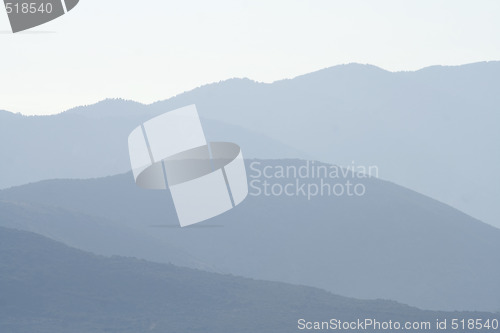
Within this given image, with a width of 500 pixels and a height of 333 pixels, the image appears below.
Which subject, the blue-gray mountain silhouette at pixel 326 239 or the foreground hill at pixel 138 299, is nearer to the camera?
the foreground hill at pixel 138 299

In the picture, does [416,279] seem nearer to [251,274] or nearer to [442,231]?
[442,231]

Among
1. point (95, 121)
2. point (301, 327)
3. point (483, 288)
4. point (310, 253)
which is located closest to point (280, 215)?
point (310, 253)

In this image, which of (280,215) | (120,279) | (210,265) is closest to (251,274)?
(210,265)

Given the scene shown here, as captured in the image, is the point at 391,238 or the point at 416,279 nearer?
the point at 416,279

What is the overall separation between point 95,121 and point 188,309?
5284 inches

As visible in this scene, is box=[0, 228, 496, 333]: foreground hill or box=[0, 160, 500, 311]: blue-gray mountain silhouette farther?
box=[0, 160, 500, 311]: blue-gray mountain silhouette

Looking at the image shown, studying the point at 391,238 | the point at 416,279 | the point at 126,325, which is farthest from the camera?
the point at 391,238

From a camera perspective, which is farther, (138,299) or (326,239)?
(326,239)

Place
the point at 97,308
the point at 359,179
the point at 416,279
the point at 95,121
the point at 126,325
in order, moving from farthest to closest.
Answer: the point at 95,121 → the point at 359,179 → the point at 416,279 → the point at 97,308 → the point at 126,325

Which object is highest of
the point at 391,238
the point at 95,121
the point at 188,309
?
the point at 95,121

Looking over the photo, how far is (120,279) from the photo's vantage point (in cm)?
5384

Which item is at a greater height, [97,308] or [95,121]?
[95,121]

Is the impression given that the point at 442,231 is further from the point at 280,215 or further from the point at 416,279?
the point at 280,215

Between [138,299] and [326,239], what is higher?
[138,299]
